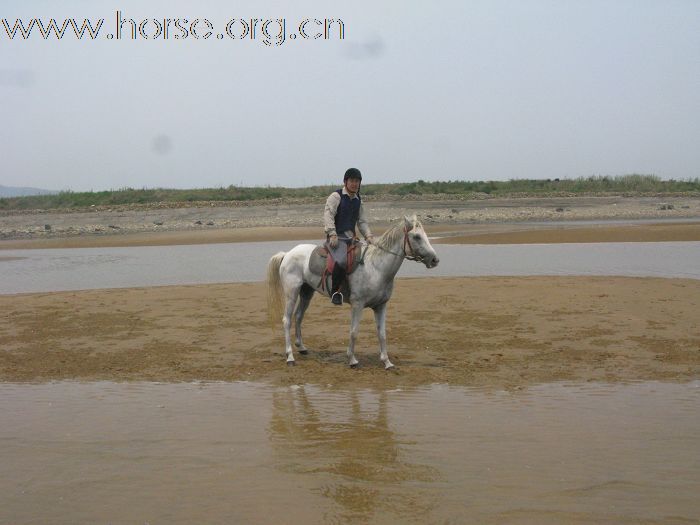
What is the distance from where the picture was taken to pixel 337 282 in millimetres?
8703

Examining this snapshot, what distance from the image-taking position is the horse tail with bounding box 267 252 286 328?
378 inches

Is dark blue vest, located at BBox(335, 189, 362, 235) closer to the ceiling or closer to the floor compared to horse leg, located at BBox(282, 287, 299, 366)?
closer to the ceiling

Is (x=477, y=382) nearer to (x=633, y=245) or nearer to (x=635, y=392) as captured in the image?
(x=635, y=392)

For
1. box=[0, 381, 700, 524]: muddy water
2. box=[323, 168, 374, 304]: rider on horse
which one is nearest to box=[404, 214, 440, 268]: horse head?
box=[323, 168, 374, 304]: rider on horse

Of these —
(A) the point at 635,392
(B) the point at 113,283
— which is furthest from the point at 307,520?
(B) the point at 113,283

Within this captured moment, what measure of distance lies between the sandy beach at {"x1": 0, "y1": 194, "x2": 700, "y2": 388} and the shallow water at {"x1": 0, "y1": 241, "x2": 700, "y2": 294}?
217 cm

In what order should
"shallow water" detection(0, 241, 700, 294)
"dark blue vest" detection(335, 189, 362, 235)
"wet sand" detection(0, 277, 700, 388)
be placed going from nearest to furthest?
"wet sand" detection(0, 277, 700, 388), "dark blue vest" detection(335, 189, 362, 235), "shallow water" detection(0, 241, 700, 294)

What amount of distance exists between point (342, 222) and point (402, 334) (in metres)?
2.45

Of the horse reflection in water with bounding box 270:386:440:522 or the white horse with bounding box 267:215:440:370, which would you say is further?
the white horse with bounding box 267:215:440:370

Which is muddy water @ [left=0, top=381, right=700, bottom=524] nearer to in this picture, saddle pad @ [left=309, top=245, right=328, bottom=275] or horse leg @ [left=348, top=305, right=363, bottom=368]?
horse leg @ [left=348, top=305, right=363, bottom=368]

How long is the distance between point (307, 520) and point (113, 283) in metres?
14.8

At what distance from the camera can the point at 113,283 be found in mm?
18172

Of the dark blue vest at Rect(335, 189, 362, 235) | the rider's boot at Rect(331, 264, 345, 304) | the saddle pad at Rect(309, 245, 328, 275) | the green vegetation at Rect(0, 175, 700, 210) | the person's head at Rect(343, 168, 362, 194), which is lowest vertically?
the rider's boot at Rect(331, 264, 345, 304)

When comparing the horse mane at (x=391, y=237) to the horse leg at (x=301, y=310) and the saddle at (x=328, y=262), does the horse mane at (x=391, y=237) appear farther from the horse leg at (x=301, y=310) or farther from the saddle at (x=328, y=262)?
the horse leg at (x=301, y=310)
